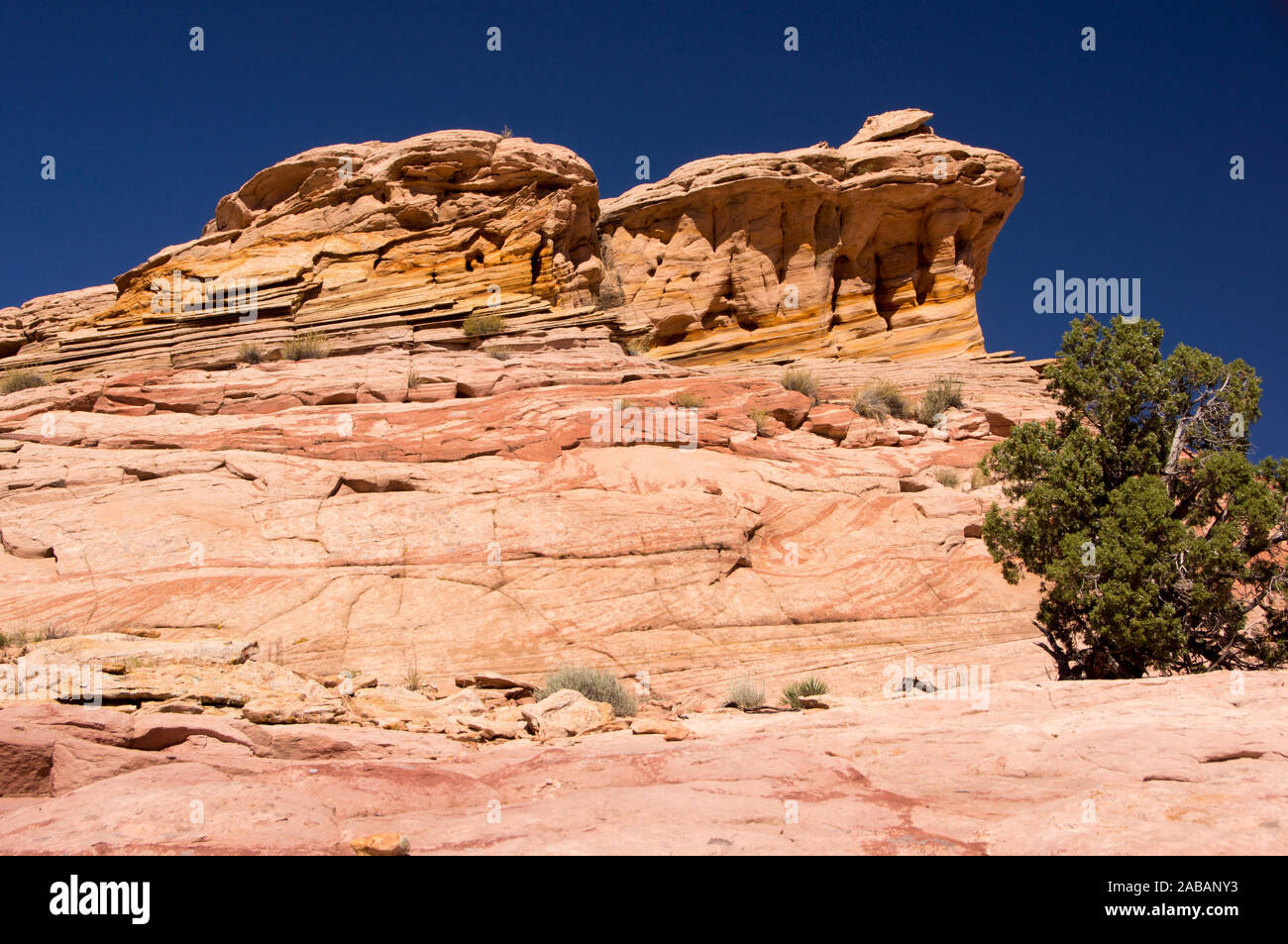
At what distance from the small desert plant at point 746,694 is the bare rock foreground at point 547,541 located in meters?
0.33

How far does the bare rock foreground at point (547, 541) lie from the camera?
5922mm

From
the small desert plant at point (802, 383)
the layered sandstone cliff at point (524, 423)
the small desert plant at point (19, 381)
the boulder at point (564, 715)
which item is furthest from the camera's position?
the small desert plant at point (19, 381)

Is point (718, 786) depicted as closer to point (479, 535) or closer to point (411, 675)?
point (411, 675)

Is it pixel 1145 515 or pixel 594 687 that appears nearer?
pixel 594 687

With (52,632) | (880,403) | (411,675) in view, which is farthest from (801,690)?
(880,403)

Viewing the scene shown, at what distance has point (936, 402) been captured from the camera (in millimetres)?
23641

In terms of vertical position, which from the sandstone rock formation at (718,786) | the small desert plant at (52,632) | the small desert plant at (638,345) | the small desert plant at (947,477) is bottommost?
the sandstone rock formation at (718,786)

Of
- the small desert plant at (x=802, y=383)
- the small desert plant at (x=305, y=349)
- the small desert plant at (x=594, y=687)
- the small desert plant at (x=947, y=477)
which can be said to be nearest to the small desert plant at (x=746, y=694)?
the small desert plant at (x=594, y=687)

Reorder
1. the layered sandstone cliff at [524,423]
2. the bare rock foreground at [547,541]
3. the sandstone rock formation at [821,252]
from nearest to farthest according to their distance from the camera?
the bare rock foreground at [547,541] → the layered sandstone cliff at [524,423] → the sandstone rock formation at [821,252]

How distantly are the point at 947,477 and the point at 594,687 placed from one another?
1079 centimetres

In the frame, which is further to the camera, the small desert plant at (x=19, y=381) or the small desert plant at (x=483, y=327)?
the small desert plant at (x=483, y=327)

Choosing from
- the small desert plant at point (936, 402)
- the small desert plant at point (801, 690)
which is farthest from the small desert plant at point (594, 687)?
the small desert plant at point (936, 402)

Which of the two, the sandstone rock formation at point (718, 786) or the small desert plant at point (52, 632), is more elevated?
the small desert plant at point (52, 632)

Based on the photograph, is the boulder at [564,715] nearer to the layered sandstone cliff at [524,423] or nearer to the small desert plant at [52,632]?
the layered sandstone cliff at [524,423]
